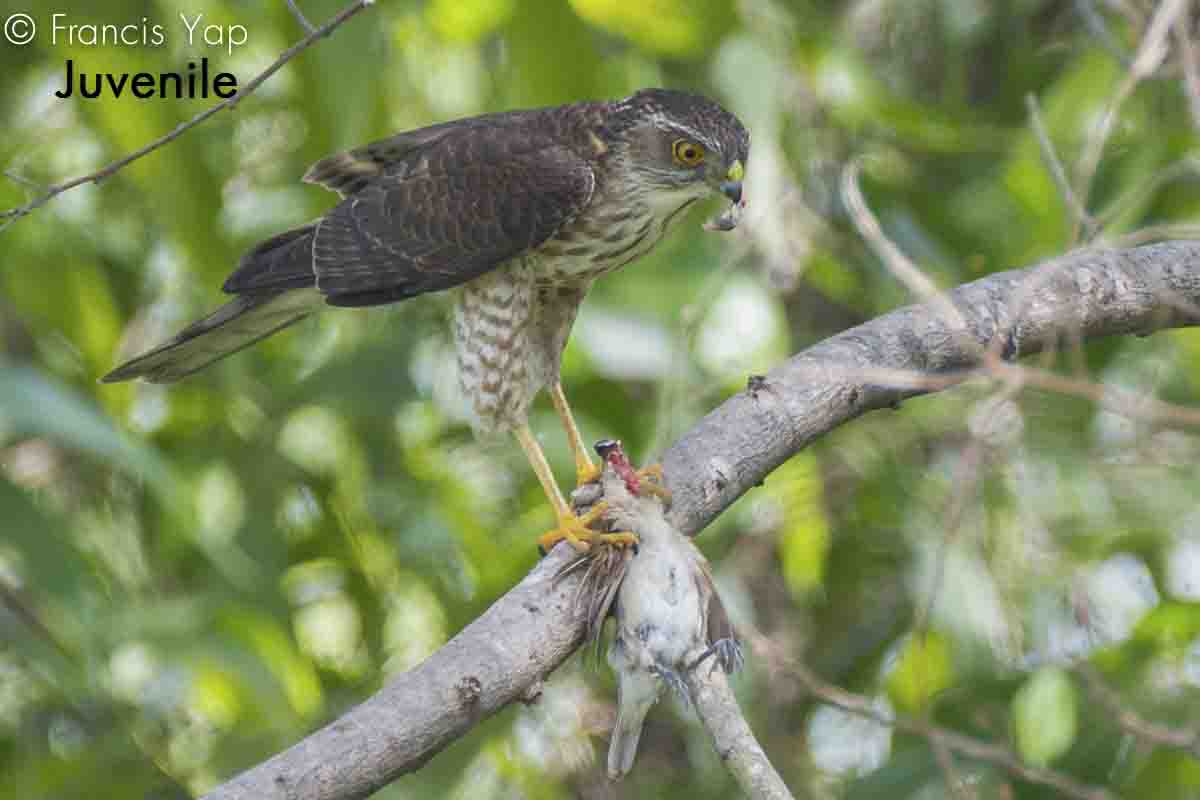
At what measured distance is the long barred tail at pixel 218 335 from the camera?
4.27 m

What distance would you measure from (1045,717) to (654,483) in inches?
75.2

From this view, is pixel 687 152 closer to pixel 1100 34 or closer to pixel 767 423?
pixel 767 423

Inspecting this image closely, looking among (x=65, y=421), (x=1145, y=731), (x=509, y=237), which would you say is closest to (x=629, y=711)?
(x=1145, y=731)

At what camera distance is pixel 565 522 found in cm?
374

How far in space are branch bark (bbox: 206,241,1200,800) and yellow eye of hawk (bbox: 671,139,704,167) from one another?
2.69 ft

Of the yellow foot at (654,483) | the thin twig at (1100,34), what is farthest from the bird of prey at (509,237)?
the thin twig at (1100,34)

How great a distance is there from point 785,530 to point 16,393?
2723mm

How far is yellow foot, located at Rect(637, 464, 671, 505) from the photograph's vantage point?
332 cm

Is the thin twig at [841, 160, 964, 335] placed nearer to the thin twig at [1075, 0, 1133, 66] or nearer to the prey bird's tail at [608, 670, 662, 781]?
the prey bird's tail at [608, 670, 662, 781]

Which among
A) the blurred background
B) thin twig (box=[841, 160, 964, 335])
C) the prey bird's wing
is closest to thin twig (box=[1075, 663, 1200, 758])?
the blurred background

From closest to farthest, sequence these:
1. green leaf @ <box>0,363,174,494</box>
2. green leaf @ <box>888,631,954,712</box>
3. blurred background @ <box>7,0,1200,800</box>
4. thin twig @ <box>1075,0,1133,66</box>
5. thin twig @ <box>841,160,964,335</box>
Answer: thin twig @ <box>841,160,964,335</box>, green leaf @ <box>0,363,174,494</box>, blurred background @ <box>7,0,1200,800</box>, thin twig @ <box>1075,0,1133,66</box>, green leaf @ <box>888,631,954,712</box>

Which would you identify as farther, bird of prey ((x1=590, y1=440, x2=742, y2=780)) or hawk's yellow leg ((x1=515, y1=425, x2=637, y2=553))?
hawk's yellow leg ((x1=515, y1=425, x2=637, y2=553))

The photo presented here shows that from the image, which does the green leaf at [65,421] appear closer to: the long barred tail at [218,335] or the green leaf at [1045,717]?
the long barred tail at [218,335]

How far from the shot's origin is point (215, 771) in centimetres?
484
